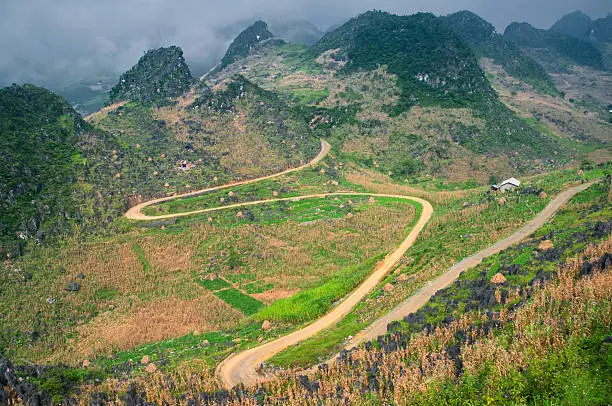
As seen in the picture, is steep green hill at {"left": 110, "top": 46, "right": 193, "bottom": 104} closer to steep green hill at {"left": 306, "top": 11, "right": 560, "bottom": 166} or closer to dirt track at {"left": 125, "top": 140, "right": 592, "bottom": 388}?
steep green hill at {"left": 306, "top": 11, "right": 560, "bottom": 166}

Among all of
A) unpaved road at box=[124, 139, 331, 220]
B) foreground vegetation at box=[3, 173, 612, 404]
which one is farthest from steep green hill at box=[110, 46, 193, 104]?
foreground vegetation at box=[3, 173, 612, 404]

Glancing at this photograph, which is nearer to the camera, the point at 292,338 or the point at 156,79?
the point at 292,338

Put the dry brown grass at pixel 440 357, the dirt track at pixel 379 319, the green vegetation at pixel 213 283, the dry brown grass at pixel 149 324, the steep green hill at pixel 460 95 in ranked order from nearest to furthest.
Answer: the dry brown grass at pixel 440 357
the dirt track at pixel 379 319
the dry brown grass at pixel 149 324
the green vegetation at pixel 213 283
the steep green hill at pixel 460 95

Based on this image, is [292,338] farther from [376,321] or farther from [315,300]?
[315,300]

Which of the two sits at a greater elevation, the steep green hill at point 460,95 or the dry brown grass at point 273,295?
the steep green hill at point 460,95

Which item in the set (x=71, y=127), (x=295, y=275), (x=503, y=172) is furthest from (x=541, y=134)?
(x=71, y=127)

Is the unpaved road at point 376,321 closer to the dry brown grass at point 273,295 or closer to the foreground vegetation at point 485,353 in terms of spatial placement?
the foreground vegetation at point 485,353

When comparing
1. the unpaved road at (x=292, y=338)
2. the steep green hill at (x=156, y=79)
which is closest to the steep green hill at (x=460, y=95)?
the steep green hill at (x=156, y=79)

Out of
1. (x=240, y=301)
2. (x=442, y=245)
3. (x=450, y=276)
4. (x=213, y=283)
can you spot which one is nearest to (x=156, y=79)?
(x=213, y=283)
